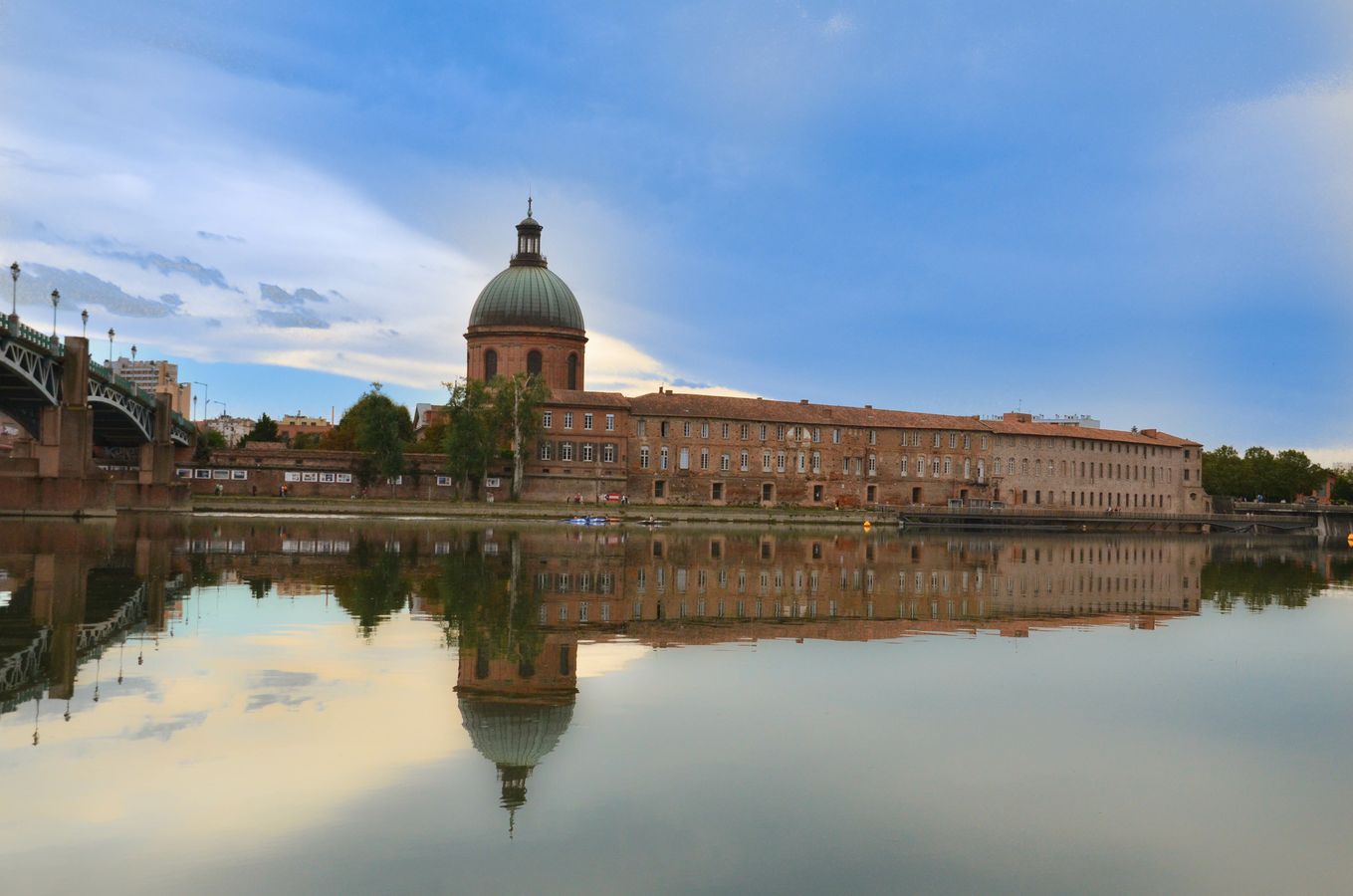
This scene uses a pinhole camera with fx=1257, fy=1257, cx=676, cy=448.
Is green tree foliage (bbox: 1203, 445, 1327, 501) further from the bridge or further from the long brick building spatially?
the bridge

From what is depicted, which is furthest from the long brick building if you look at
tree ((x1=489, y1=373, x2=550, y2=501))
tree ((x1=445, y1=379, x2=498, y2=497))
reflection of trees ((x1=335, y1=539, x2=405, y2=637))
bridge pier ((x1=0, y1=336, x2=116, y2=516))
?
reflection of trees ((x1=335, y1=539, x2=405, y2=637))

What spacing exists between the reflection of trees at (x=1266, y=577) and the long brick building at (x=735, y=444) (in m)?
40.8

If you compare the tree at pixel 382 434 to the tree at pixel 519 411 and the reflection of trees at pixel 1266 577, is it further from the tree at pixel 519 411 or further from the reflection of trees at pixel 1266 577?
the reflection of trees at pixel 1266 577

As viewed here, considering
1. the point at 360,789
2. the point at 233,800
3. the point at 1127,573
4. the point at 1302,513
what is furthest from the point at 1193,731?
the point at 1302,513

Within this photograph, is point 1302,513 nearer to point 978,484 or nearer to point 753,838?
point 978,484

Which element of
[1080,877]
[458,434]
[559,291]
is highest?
[559,291]

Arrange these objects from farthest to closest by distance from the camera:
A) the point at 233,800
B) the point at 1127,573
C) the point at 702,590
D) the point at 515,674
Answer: the point at 1127,573 < the point at 702,590 < the point at 515,674 < the point at 233,800

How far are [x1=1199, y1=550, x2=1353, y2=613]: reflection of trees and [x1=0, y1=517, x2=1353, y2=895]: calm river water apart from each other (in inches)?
244

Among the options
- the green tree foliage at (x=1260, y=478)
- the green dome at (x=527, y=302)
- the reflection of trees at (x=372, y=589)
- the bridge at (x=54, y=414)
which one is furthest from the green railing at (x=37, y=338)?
the green tree foliage at (x=1260, y=478)

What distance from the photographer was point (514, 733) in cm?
1249

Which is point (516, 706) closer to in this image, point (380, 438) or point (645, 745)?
point (645, 745)

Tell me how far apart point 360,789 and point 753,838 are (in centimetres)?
332

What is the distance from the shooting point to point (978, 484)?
10738 centimetres

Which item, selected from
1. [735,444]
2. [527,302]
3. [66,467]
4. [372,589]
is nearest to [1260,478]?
[735,444]
